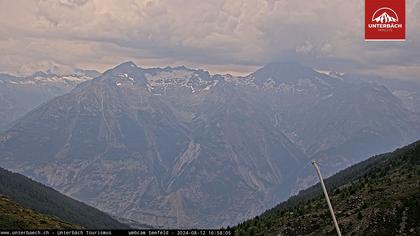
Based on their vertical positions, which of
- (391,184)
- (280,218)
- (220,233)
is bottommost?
(280,218)

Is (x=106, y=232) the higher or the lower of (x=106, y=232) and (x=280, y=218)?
the higher

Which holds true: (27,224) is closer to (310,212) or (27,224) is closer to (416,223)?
(310,212)

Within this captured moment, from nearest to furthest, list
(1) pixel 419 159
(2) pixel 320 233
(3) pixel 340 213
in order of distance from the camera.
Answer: (2) pixel 320 233
(3) pixel 340 213
(1) pixel 419 159

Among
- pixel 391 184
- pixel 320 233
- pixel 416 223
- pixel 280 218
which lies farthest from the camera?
pixel 280 218

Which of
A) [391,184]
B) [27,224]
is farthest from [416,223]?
[27,224]

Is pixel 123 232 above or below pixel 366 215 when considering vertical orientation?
above

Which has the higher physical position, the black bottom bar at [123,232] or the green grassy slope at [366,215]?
the black bottom bar at [123,232]

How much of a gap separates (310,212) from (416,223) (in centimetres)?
2380

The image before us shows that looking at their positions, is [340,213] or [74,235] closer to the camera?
[74,235]

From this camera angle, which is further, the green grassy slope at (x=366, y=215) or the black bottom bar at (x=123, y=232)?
the green grassy slope at (x=366, y=215)

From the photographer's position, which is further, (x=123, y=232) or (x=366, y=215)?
(x=366, y=215)

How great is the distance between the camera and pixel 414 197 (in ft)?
278

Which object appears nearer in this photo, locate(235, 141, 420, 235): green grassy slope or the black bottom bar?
the black bottom bar

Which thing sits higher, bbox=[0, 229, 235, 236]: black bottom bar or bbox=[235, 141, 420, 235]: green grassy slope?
bbox=[0, 229, 235, 236]: black bottom bar
